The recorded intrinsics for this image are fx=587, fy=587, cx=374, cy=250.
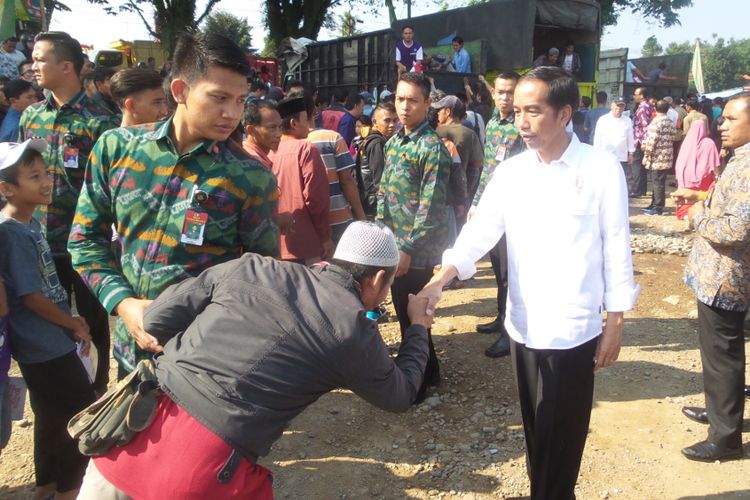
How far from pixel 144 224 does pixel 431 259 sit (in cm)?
212

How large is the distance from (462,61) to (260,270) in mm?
9820

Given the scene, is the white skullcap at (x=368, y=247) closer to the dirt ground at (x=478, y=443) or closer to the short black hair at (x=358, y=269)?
the short black hair at (x=358, y=269)

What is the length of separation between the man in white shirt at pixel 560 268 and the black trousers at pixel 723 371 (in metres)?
1.23

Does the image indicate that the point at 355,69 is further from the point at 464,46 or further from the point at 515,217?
the point at 515,217

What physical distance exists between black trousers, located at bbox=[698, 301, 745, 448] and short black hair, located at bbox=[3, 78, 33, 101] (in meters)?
5.85

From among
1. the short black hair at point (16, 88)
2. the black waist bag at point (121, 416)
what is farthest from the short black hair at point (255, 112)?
the short black hair at point (16, 88)

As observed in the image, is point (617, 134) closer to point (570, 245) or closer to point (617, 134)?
point (617, 134)

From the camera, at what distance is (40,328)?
2.54 metres

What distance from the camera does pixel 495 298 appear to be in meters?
6.07

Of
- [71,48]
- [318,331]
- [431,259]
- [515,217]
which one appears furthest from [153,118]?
[318,331]

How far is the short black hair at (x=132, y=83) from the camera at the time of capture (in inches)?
143

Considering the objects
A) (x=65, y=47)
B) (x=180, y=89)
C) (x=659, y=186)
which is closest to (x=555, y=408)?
(x=180, y=89)

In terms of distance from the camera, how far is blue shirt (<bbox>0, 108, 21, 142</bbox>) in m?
4.99

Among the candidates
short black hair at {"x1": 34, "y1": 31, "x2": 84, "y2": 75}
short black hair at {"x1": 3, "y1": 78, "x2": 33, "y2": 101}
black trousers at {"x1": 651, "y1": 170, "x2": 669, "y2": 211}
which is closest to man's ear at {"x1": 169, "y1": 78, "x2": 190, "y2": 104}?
short black hair at {"x1": 34, "y1": 31, "x2": 84, "y2": 75}
